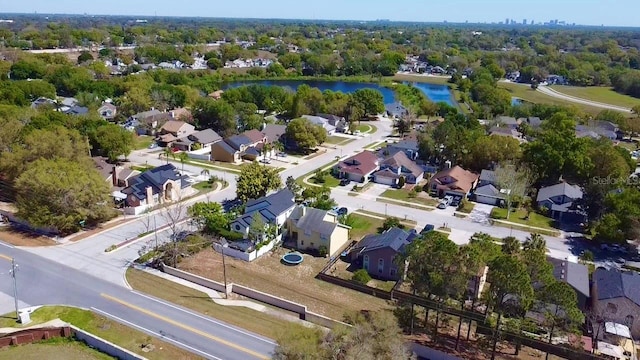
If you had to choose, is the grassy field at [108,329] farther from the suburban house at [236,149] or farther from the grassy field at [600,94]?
the grassy field at [600,94]

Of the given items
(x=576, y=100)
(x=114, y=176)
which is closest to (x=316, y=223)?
(x=114, y=176)

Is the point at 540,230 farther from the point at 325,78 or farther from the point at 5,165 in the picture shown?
the point at 325,78

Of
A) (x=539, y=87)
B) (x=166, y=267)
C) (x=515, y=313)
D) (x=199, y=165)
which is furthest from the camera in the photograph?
(x=539, y=87)

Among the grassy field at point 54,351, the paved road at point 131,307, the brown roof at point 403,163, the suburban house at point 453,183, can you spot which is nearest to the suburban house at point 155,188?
the paved road at point 131,307

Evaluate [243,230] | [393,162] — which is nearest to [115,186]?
[243,230]

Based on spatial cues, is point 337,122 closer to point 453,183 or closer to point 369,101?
point 369,101

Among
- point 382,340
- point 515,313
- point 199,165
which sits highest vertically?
point 382,340

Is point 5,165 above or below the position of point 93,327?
above

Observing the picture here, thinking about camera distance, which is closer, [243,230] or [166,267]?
[166,267]
